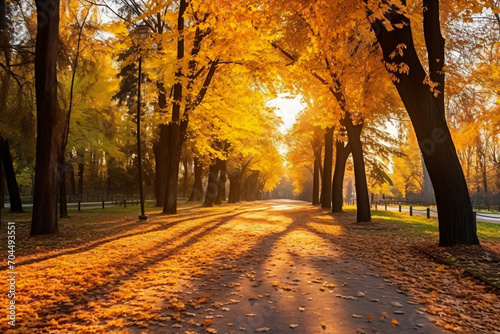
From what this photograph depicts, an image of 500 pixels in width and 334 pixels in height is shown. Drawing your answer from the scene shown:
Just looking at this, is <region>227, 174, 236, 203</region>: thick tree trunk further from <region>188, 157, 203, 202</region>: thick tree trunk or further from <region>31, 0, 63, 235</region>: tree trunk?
<region>31, 0, 63, 235</region>: tree trunk

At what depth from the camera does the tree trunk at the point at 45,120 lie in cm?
1029

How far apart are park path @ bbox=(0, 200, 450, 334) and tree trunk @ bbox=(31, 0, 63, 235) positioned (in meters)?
2.54

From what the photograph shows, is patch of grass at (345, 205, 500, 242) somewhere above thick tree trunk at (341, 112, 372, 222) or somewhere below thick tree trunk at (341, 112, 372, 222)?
below

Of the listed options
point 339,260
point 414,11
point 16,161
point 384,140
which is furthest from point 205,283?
point 16,161

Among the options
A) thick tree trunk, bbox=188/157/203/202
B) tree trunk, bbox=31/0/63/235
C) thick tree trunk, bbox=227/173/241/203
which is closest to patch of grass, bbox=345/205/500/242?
tree trunk, bbox=31/0/63/235

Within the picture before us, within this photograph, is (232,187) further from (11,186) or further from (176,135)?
(11,186)

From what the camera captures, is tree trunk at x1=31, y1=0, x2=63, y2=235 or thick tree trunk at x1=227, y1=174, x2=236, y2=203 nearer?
tree trunk at x1=31, y1=0, x2=63, y2=235

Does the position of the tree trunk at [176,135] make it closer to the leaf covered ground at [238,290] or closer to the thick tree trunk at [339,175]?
the leaf covered ground at [238,290]

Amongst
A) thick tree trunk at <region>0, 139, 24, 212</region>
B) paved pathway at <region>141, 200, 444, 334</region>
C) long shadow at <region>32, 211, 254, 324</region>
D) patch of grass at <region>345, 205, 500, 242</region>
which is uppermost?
thick tree trunk at <region>0, 139, 24, 212</region>

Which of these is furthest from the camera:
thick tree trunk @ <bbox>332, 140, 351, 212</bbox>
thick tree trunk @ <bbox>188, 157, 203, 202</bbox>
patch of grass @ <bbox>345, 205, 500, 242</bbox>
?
thick tree trunk @ <bbox>188, 157, 203, 202</bbox>

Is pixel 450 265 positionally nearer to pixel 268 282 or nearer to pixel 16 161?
pixel 268 282

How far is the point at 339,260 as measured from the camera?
26.8ft

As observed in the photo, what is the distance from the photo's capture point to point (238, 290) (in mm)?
5539

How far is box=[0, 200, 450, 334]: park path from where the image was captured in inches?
163
